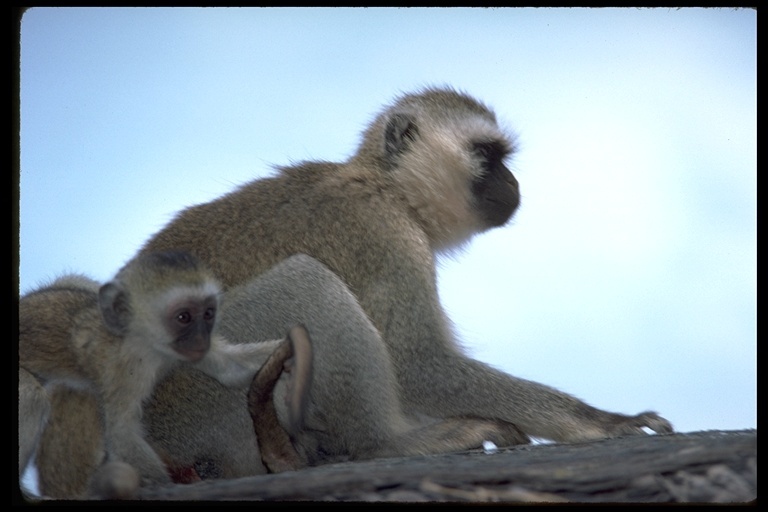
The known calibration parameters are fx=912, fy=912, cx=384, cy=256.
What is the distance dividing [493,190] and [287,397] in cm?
236

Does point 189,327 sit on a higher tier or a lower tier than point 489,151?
lower

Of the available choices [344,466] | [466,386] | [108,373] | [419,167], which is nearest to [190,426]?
[108,373]

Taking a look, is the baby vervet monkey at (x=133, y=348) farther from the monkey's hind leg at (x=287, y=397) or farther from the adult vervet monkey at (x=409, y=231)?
the adult vervet monkey at (x=409, y=231)

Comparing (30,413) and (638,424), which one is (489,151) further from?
(30,413)

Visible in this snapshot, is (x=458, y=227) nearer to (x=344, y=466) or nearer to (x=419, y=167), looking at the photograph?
(x=419, y=167)

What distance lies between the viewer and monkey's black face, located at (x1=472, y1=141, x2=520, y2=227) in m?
6.36

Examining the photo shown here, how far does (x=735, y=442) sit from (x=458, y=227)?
2816 mm

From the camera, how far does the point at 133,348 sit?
4.71 metres

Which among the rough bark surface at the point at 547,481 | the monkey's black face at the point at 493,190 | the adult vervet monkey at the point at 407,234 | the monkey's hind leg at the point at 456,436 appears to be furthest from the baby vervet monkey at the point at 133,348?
the monkey's black face at the point at 493,190

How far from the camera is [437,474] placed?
154 inches

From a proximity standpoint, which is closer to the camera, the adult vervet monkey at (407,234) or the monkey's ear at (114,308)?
the monkey's ear at (114,308)

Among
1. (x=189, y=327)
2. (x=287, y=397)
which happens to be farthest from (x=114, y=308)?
(x=287, y=397)

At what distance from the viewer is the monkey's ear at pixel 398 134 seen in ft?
20.7

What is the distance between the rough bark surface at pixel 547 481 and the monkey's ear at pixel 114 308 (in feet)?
3.13
